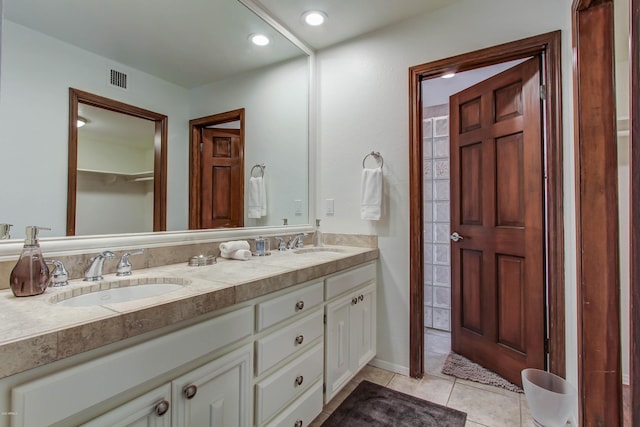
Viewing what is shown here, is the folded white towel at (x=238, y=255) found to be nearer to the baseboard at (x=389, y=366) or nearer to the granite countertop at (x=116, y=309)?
the granite countertop at (x=116, y=309)

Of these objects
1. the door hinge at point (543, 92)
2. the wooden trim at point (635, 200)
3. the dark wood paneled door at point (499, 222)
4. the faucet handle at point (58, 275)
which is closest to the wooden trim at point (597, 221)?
the door hinge at point (543, 92)

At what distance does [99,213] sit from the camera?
49.7 inches

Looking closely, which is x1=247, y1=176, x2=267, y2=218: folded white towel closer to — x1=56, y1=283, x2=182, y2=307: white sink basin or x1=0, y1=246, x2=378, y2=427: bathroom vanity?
x1=0, y1=246, x2=378, y2=427: bathroom vanity

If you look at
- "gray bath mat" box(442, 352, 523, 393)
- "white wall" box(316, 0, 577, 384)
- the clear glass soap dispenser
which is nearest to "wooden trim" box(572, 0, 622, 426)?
"white wall" box(316, 0, 577, 384)

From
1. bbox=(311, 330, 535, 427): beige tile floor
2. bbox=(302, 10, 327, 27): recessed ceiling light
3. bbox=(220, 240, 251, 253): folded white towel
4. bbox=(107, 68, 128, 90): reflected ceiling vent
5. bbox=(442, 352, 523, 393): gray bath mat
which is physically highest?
bbox=(302, 10, 327, 27): recessed ceiling light

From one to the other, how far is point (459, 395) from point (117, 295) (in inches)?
74.1

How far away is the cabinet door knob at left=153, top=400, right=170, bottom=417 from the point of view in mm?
812

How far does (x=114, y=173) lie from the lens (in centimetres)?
131

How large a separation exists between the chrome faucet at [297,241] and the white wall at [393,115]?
0.25 metres

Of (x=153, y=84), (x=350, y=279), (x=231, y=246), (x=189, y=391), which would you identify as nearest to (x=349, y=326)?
(x=350, y=279)

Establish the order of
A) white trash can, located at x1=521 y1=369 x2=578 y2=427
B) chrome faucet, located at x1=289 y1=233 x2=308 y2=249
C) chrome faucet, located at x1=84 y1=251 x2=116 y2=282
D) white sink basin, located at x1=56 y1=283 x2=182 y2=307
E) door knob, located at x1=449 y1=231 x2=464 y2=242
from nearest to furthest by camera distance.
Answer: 1. white sink basin, located at x1=56 y1=283 x2=182 y2=307
2. chrome faucet, located at x1=84 y1=251 x2=116 y2=282
3. white trash can, located at x1=521 y1=369 x2=578 y2=427
4. chrome faucet, located at x1=289 y1=233 x2=308 y2=249
5. door knob, located at x1=449 y1=231 x2=464 y2=242

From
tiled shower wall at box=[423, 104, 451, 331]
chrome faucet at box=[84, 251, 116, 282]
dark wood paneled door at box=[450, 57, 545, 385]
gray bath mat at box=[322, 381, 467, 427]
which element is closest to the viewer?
chrome faucet at box=[84, 251, 116, 282]

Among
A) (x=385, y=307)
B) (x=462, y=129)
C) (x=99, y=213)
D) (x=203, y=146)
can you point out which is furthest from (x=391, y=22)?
(x=99, y=213)

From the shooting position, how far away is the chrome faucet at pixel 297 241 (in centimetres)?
219
